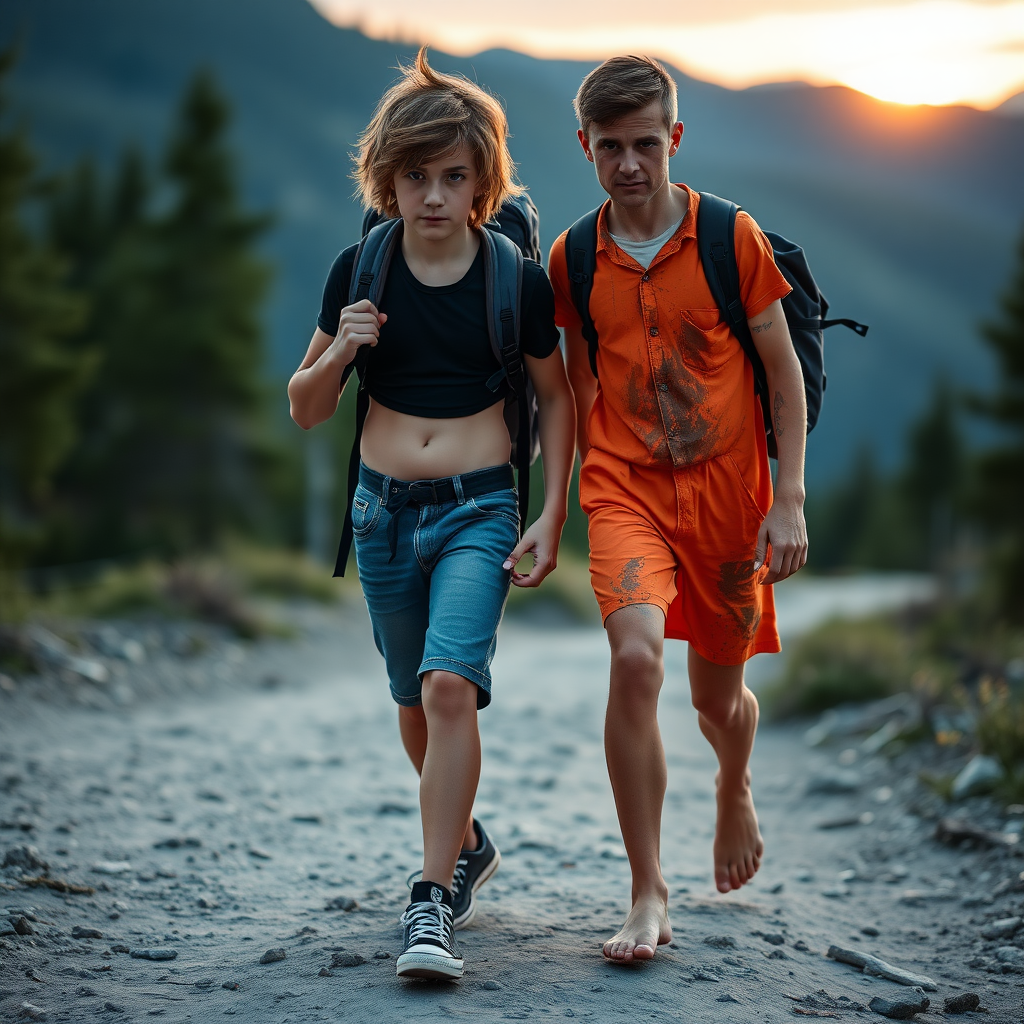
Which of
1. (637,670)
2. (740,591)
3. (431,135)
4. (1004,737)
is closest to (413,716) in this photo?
(637,670)

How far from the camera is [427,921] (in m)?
3.10

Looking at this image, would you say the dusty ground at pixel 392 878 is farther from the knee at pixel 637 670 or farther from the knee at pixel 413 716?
the knee at pixel 637 670

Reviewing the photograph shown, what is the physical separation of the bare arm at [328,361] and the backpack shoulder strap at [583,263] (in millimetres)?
649

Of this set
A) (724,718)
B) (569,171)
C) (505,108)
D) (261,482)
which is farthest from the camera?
(569,171)

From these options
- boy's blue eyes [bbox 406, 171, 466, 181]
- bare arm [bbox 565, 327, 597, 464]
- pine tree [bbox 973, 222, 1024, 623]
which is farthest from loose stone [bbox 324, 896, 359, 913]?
pine tree [bbox 973, 222, 1024, 623]

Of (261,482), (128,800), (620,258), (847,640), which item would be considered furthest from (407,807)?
(261,482)

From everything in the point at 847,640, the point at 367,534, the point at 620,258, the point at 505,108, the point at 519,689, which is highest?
the point at 505,108

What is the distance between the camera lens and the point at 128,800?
555 cm

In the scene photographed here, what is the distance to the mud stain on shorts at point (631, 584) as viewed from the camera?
3387 mm

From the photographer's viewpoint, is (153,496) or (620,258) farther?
(153,496)

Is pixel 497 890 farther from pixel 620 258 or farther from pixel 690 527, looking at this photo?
pixel 620 258

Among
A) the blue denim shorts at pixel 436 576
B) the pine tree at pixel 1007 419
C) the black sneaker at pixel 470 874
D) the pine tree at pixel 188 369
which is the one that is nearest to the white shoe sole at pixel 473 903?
the black sneaker at pixel 470 874

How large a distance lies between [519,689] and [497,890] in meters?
6.34

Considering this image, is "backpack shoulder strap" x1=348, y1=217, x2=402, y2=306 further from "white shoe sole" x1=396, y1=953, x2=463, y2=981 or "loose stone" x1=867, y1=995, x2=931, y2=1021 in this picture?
"loose stone" x1=867, y1=995, x2=931, y2=1021
